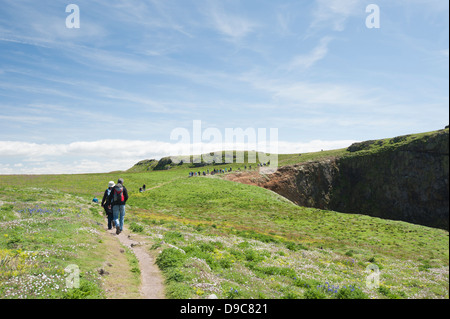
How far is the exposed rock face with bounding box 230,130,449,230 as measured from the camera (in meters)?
91.7

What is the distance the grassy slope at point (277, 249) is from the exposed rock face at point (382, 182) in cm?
3622

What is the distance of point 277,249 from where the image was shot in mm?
22734

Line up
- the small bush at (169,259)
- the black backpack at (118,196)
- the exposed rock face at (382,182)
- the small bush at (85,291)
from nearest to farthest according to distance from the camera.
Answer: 1. the small bush at (85,291)
2. the small bush at (169,259)
3. the black backpack at (118,196)
4. the exposed rock face at (382,182)

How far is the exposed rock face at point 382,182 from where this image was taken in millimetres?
91688

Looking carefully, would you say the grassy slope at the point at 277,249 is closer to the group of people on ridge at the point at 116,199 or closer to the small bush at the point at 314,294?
the small bush at the point at 314,294

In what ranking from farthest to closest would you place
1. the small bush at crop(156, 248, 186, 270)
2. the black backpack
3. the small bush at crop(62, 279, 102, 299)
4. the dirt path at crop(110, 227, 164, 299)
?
1. the black backpack
2. the small bush at crop(156, 248, 186, 270)
3. the dirt path at crop(110, 227, 164, 299)
4. the small bush at crop(62, 279, 102, 299)

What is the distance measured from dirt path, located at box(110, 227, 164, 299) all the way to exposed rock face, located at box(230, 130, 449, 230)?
207 ft

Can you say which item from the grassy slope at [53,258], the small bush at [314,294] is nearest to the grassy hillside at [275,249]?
the small bush at [314,294]

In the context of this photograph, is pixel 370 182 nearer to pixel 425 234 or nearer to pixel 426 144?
pixel 426 144

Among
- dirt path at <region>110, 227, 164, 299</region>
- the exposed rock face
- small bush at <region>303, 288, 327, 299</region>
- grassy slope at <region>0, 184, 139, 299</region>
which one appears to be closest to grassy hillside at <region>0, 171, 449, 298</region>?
small bush at <region>303, 288, 327, 299</region>

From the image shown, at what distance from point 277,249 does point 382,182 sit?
3957 inches

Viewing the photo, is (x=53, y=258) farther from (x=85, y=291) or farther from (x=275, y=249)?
(x=275, y=249)

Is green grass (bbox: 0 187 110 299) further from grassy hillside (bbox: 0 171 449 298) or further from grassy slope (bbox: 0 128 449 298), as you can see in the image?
grassy slope (bbox: 0 128 449 298)
